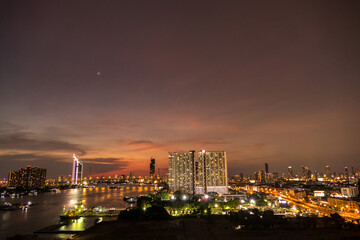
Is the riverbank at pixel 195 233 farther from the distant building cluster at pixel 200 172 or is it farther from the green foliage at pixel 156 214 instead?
the distant building cluster at pixel 200 172

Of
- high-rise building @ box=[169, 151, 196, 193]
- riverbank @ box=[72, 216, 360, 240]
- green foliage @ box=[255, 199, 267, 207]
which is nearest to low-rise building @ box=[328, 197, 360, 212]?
green foliage @ box=[255, 199, 267, 207]

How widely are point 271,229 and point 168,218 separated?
25.4ft

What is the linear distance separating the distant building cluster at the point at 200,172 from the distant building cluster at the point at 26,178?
63167mm

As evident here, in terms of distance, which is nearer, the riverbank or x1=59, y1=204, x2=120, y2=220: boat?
the riverbank

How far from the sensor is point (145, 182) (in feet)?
426

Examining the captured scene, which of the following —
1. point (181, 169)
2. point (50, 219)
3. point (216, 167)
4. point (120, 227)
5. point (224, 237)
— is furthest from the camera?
point (181, 169)

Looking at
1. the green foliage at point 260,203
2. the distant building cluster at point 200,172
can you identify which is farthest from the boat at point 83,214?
the distant building cluster at point 200,172

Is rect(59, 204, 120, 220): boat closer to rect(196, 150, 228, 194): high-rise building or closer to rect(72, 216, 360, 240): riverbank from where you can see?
rect(72, 216, 360, 240): riverbank

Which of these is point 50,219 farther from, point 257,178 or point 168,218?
point 257,178

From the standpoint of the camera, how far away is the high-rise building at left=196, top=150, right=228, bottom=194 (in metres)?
44.4

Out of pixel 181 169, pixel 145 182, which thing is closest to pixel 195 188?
pixel 181 169

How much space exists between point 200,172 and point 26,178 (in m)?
72.1

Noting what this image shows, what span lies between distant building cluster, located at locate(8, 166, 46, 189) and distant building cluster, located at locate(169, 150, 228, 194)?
2487 inches

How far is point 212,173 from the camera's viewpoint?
45.6 metres
